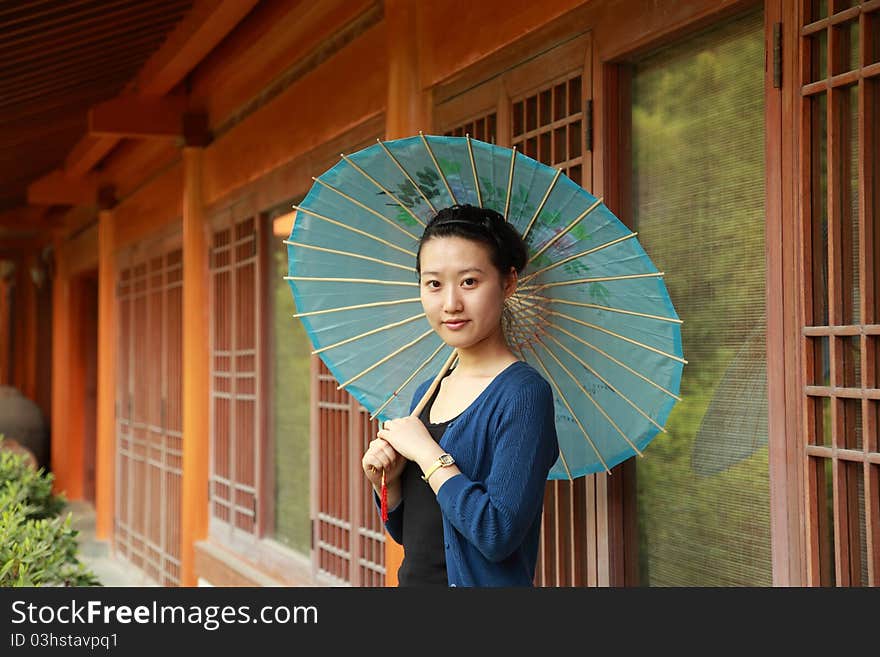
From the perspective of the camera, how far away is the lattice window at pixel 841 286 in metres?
2.02

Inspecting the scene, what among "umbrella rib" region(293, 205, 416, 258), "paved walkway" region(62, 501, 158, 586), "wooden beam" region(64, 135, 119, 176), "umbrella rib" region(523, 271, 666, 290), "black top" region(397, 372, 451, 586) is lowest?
"paved walkway" region(62, 501, 158, 586)

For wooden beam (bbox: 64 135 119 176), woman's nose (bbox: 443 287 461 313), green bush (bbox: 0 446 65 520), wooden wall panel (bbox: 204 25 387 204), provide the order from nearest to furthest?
woman's nose (bbox: 443 287 461 313) → wooden wall panel (bbox: 204 25 387 204) → green bush (bbox: 0 446 65 520) → wooden beam (bbox: 64 135 119 176)

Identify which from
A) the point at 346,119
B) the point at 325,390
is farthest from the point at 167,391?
the point at 346,119

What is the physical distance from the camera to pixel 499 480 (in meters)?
1.89

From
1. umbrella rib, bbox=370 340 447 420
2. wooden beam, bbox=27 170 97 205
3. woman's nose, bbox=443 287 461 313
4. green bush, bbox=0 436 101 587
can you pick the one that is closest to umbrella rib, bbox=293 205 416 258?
umbrella rib, bbox=370 340 447 420

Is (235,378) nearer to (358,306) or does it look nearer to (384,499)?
(358,306)

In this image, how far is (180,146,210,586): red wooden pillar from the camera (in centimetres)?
653

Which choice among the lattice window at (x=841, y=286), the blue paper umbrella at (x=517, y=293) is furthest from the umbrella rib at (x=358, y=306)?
the lattice window at (x=841, y=286)

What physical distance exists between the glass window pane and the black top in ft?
2.58

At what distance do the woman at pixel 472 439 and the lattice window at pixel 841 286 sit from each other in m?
0.59

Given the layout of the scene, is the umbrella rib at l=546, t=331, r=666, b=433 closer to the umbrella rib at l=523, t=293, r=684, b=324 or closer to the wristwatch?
the umbrella rib at l=523, t=293, r=684, b=324

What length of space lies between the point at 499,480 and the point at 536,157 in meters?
1.47

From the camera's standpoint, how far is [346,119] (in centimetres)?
446

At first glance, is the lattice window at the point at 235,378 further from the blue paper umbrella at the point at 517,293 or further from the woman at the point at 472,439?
the woman at the point at 472,439
